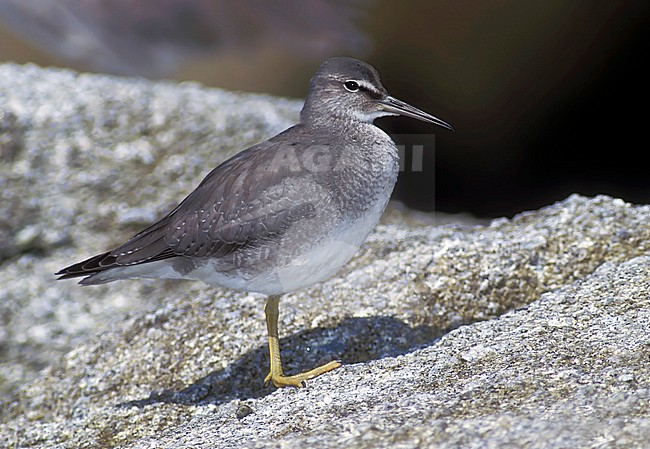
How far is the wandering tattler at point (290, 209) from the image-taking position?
211 inches

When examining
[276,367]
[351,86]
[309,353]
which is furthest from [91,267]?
[351,86]

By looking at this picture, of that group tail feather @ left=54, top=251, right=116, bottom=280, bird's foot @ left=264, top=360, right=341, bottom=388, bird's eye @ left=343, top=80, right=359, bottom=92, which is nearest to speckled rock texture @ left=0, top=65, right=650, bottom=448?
bird's foot @ left=264, top=360, right=341, bottom=388

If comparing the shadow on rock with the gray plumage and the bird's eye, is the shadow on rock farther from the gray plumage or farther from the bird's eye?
the bird's eye

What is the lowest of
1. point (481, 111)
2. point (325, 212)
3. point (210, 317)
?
point (210, 317)

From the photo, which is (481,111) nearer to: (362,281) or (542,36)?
(542,36)

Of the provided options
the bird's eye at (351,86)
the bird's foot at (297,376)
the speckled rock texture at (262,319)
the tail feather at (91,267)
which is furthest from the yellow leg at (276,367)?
the bird's eye at (351,86)

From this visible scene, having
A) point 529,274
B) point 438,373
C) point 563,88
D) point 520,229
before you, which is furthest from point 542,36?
point 438,373

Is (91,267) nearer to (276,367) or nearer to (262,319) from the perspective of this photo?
(276,367)

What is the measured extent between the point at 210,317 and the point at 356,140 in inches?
83.3

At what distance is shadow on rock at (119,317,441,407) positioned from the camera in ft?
20.0

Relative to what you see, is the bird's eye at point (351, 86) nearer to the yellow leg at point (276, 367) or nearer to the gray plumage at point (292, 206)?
the gray plumage at point (292, 206)

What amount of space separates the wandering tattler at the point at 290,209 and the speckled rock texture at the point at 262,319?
0.74m

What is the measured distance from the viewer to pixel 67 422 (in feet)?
20.2

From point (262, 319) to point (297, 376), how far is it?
1148 millimetres
